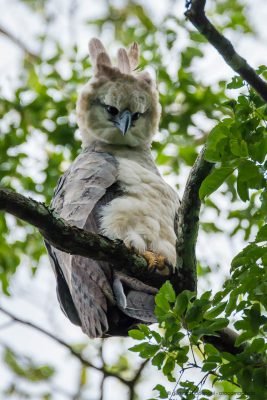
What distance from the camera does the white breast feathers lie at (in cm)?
460

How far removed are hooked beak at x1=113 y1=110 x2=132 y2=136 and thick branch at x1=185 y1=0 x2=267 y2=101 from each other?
2324 mm

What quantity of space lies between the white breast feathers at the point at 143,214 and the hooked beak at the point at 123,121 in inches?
20.6

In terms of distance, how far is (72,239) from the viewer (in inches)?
137

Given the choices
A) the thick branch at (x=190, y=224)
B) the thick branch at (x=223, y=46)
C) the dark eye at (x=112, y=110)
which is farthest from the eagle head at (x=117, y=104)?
the thick branch at (x=223, y=46)

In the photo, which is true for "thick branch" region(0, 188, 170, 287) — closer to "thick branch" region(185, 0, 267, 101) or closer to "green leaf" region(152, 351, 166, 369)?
"green leaf" region(152, 351, 166, 369)

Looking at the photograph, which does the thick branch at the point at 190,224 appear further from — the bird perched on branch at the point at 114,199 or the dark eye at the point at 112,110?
the dark eye at the point at 112,110

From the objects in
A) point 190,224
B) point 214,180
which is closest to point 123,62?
point 190,224

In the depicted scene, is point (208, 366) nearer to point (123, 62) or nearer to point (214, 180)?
point (214, 180)

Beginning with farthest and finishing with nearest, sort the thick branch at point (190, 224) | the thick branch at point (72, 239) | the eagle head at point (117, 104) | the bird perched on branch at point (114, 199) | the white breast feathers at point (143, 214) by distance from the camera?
1. the eagle head at point (117, 104)
2. the white breast feathers at point (143, 214)
3. the bird perched on branch at point (114, 199)
4. the thick branch at point (190, 224)
5. the thick branch at point (72, 239)

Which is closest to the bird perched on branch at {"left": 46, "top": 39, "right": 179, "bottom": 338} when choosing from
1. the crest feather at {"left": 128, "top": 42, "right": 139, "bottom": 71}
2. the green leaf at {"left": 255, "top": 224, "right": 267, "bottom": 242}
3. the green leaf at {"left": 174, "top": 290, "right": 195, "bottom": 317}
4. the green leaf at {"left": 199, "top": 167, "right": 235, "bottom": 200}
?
the crest feather at {"left": 128, "top": 42, "right": 139, "bottom": 71}

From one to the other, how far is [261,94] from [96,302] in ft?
5.64

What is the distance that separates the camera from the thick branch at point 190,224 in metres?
3.68

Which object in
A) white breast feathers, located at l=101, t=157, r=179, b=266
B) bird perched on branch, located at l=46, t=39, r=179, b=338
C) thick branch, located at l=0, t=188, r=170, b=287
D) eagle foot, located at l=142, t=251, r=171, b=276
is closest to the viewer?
thick branch, located at l=0, t=188, r=170, b=287

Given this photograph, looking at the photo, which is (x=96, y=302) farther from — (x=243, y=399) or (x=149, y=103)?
(x=149, y=103)
